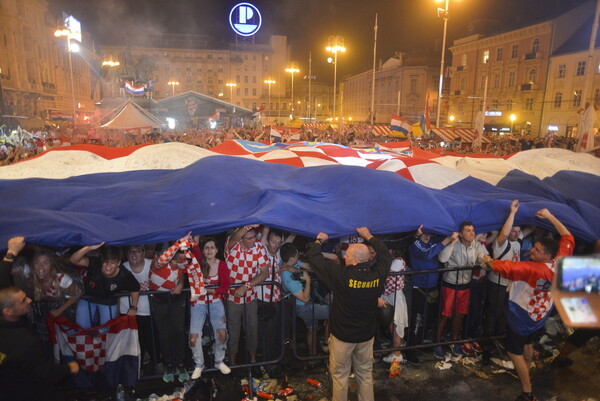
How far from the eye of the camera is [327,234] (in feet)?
15.1

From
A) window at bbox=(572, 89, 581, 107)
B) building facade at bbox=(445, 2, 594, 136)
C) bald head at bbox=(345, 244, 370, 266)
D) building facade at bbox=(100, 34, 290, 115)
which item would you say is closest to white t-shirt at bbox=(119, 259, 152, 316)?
bald head at bbox=(345, 244, 370, 266)

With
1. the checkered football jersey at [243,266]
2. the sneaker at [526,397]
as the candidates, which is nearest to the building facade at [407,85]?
the checkered football jersey at [243,266]

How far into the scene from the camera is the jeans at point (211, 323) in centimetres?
448

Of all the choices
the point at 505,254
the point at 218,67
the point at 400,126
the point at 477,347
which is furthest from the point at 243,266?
the point at 218,67

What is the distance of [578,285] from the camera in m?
1.63

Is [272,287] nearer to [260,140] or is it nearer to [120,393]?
[120,393]

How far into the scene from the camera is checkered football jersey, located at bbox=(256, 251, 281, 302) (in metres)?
4.73

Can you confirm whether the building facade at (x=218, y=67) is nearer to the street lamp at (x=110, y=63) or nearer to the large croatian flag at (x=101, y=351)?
the street lamp at (x=110, y=63)

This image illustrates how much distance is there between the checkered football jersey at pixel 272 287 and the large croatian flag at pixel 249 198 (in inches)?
25.7

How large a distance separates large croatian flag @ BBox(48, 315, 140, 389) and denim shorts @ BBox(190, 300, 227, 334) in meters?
0.62

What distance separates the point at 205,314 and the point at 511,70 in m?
43.5

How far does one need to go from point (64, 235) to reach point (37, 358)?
4.30 ft

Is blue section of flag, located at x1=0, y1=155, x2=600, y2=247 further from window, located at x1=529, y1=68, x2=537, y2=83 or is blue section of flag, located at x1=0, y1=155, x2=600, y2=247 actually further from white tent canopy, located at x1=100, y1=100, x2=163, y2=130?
window, located at x1=529, y1=68, x2=537, y2=83

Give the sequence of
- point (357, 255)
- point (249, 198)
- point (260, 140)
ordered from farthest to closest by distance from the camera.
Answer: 1. point (260, 140)
2. point (249, 198)
3. point (357, 255)
